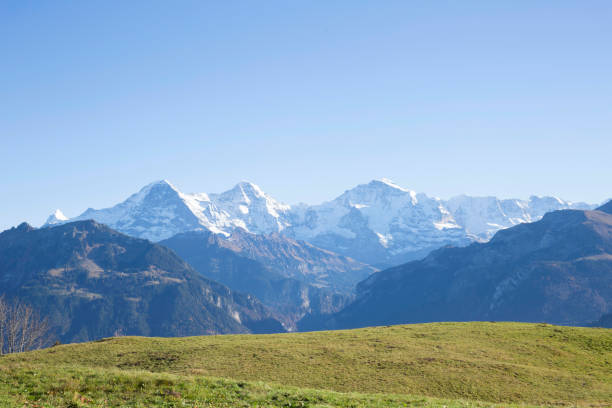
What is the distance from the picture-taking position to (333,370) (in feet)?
202

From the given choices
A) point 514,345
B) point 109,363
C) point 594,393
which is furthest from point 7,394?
point 514,345

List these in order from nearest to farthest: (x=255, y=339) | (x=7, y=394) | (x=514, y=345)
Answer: (x=7, y=394) < (x=514, y=345) < (x=255, y=339)

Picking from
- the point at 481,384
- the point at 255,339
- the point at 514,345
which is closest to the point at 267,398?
the point at 481,384

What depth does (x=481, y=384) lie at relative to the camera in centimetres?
5741

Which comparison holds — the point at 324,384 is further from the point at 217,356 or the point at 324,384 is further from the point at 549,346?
the point at 549,346

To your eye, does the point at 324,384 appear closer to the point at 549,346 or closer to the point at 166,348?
the point at 166,348

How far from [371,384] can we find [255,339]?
33.1 metres

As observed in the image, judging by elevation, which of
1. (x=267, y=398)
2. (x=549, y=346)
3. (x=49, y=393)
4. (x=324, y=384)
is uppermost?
(x=49, y=393)

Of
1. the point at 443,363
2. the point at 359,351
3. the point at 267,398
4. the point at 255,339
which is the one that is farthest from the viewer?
the point at 255,339

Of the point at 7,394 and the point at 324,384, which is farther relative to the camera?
the point at 324,384

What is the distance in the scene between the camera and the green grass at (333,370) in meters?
39.7

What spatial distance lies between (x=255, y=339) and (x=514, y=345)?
139ft

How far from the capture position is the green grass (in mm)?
39688

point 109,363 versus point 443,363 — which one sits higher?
point 109,363
